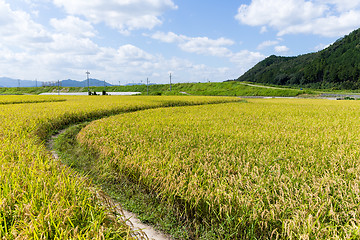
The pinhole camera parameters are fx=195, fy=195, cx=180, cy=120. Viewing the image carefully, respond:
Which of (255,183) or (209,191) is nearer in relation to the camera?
(209,191)

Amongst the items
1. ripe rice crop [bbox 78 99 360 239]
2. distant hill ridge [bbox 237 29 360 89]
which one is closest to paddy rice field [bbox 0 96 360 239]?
ripe rice crop [bbox 78 99 360 239]

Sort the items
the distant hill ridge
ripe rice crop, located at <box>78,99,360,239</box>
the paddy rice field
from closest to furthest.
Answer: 1. the paddy rice field
2. ripe rice crop, located at <box>78,99,360,239</box>
3. the distant hill ridge

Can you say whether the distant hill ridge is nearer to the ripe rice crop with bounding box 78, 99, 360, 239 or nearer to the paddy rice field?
the ripe rice crop with bounding box 78, 99, 360, 239

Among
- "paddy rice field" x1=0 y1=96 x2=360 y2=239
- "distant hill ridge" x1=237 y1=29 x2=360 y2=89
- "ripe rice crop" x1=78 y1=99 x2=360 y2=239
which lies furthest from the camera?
"distant hill ridge" x1=237 y1=29 x2=360 y2=89

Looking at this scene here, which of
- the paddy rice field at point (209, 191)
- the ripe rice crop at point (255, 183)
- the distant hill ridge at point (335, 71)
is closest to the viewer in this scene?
the paddy rice field at point (209, 191)

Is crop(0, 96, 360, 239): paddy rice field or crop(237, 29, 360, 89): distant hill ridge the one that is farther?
crop(237, 29, 360, 89): distant hill ridge

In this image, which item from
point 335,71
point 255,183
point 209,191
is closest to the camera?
point 209,191

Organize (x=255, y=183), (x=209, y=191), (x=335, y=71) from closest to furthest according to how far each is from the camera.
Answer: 1. (x=209, y=191)
2. (x=255, y=183)
3. (x=335, y=71)

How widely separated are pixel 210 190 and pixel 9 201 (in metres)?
3.30

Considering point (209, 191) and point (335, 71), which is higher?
point (335, 71)

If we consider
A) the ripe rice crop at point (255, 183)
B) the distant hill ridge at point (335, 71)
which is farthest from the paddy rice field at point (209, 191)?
the distant hill ridge at point (335, 71)

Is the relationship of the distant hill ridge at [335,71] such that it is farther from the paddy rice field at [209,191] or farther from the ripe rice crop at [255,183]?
the paddy rice field at [209,191]

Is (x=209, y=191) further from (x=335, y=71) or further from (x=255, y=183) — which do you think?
(x=335, y=71)

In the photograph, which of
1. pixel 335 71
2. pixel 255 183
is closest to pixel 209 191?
pixel 255 183
